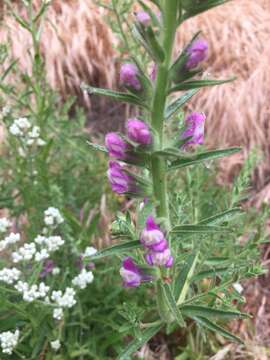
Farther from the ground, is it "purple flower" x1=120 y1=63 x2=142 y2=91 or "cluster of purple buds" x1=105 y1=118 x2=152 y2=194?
"purple flower" x1=120 y1=63 x2=142 y2=91

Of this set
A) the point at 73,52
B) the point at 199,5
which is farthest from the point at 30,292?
the point at 73,52

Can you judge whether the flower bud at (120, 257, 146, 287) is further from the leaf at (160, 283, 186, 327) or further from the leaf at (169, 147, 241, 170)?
the leaf at (169, 147, 241, 170)

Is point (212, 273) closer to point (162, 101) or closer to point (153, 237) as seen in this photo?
point (153, 237)

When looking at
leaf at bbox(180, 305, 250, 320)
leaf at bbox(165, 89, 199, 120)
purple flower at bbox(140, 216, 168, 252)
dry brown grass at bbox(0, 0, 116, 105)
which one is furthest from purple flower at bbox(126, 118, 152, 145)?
dry brown grass at bbox(0, 0, 116, 105)

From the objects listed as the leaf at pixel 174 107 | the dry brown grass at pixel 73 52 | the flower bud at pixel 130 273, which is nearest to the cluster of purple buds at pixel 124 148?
the leaf at pixel 174 107

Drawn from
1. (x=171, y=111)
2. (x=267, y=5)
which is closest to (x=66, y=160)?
(x=171, y=111)

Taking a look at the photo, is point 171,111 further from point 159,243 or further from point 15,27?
point 15,27

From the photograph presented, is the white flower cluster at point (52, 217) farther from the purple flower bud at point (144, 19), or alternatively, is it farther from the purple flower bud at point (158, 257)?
the purple flower bud at point (144, 19)
